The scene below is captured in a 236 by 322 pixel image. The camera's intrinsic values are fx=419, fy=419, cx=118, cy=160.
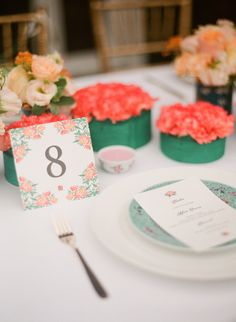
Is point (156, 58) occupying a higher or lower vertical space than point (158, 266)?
lower

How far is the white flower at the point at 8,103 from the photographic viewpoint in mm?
920

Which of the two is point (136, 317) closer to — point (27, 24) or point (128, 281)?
point (128, 281)

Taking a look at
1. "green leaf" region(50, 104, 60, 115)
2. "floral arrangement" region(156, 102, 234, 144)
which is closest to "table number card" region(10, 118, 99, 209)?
"green leaf" region(50, 104, 60, 115)

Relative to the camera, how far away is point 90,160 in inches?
36.9

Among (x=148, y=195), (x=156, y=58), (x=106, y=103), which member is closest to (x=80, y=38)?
(x=156, y=58)

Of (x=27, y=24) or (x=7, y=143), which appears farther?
(x=27, y=24)

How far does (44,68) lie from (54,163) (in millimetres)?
260

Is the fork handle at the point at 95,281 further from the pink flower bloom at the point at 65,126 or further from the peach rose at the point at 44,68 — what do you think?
the peach rose at the point at 44,68

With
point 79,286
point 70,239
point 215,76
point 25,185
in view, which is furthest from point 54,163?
point 215,76

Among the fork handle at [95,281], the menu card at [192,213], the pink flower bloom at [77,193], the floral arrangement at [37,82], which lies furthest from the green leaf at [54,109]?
the fork handle at [95,281]

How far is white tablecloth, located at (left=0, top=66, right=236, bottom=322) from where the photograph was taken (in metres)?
0.65

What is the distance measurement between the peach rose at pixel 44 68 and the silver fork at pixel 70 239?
0.37 meters

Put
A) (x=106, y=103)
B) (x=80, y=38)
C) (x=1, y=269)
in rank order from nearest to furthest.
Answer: (x=1, y=269) → (x=106, y=103) → (x=80, y=38)

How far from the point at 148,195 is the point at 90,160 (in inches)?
6.2
